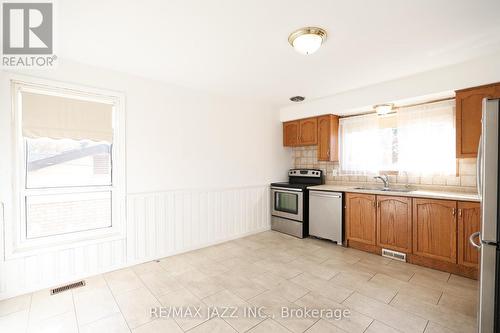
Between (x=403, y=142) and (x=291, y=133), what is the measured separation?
1901mm

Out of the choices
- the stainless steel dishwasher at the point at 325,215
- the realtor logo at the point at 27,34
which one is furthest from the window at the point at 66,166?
the stainless steel dishwasher at the point at 325,215

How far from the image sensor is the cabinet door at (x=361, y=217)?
332 cm

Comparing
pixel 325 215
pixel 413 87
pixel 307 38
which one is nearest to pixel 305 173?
pixel 325 215

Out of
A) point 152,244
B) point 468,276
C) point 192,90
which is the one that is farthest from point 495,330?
point 192,90

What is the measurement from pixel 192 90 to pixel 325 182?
9.52 ft

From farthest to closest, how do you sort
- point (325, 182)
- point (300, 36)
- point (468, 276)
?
point (325, 182) < point (468, 276) < point (300, 36)

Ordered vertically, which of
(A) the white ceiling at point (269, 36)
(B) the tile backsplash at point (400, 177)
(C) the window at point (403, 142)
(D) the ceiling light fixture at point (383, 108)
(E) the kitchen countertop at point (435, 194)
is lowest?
(E) the kitchen countertop at point (435, 194)

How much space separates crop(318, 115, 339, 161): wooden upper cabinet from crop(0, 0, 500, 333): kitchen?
4 cm

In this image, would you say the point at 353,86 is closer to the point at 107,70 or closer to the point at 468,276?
the point at 468,276

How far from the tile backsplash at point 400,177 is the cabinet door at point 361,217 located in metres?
0.64

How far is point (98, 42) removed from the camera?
2188 mm

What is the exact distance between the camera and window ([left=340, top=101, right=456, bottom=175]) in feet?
10.2

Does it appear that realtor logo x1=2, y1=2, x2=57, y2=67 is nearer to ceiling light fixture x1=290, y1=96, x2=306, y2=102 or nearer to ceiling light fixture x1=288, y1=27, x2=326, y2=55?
ceiling light fixture x1=288, y1=27, x2=326, y2=55

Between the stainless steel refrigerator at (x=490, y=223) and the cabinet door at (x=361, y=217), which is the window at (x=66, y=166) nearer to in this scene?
the cabinet door at (x=361, y=217)
